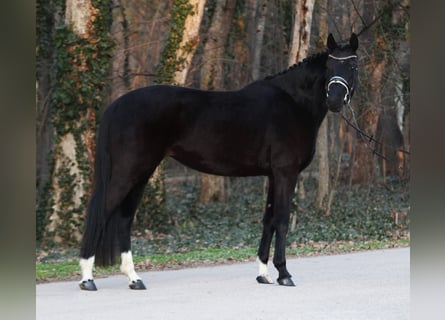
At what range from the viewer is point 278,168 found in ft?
26.4

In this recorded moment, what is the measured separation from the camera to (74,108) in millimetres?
13312

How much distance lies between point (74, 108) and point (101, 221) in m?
5.94

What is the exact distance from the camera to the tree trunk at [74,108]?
13.3m

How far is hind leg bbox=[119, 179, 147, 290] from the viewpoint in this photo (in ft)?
25.7

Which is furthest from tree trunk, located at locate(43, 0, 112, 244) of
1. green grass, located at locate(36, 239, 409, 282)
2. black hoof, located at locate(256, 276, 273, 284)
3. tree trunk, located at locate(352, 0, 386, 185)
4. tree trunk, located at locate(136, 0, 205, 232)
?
tree trunk, located at locate(352, 0, 386, 185)

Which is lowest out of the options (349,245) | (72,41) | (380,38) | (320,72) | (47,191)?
(349,245)

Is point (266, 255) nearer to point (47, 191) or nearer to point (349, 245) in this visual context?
point (349, 245)

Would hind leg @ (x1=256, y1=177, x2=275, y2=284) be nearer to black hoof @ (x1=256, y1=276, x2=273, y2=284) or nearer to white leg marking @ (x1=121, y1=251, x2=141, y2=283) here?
black hoof @ (x1=256, y1=276, x2=273, y2=284)

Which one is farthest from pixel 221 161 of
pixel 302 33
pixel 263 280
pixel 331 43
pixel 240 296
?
pixel 302 33

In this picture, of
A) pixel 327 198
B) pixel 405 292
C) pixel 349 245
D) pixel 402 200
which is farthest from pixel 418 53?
pixel 402 200

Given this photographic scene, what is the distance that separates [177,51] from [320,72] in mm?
6938

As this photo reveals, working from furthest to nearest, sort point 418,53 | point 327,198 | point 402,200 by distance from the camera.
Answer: point 402,200, point 327,198, point 418,53

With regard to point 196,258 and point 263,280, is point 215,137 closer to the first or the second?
point 263,280

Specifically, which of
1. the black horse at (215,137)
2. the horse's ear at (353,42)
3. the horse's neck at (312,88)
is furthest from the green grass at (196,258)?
the horse's ear at (353,42)
